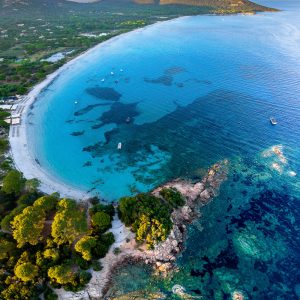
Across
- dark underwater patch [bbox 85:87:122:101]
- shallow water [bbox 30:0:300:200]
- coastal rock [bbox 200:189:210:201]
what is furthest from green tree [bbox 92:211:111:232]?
dark underwater patch [bbox 85:87:122:101]

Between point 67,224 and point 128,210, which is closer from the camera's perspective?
point 67,224

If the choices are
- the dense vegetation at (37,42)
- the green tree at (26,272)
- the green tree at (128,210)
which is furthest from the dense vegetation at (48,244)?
the dense vegetation at (37,42)

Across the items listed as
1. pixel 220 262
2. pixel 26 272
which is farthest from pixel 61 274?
pixel 220 262

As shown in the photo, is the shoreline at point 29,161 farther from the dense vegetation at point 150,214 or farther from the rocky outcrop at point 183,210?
the rocky outcrop at point 183,210

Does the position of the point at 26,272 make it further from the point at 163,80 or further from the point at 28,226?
the point at 163,80

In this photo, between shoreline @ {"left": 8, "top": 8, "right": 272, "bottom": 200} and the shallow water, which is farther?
the shallow water

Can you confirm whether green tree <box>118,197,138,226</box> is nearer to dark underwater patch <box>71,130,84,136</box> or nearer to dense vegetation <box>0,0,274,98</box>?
dark underwater patch <box>71,130,84,136</box>
